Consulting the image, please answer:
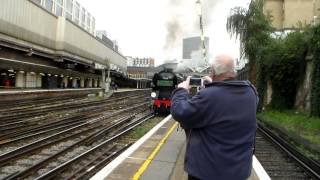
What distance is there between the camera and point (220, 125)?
3742mm

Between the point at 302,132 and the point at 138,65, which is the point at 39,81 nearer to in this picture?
the point at 302,132

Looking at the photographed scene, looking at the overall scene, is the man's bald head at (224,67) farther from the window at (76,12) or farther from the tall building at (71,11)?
the window at (76,12)

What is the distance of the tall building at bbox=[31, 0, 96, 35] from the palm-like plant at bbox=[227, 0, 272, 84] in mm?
19878

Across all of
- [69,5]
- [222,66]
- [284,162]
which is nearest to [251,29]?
[284,162]

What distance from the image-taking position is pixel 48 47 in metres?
50.5

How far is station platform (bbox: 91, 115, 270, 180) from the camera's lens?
8492mm

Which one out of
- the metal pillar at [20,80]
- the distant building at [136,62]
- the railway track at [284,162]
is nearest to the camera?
the railway track at [284,162]

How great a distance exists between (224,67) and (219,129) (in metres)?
0.48

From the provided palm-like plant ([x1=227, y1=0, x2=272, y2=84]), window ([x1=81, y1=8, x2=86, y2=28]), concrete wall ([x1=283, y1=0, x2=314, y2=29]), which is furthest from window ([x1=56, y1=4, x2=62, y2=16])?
concrete wall ([x1=283, y1=0, x2=314, y2=29])

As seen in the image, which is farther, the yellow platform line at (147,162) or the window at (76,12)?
the window at (76,12)

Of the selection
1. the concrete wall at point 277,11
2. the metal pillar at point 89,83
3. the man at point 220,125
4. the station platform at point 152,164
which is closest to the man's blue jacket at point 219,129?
the man at point 220,125

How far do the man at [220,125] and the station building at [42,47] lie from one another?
33.7 meters

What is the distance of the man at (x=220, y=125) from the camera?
Result: 12.2 feet

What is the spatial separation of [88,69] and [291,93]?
4321 centimetres
